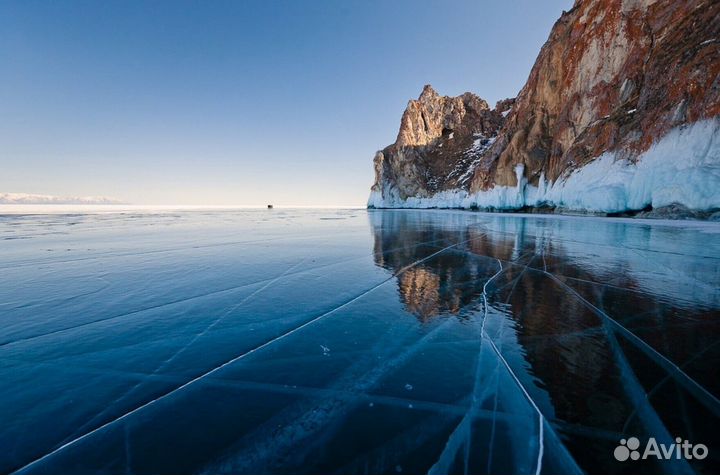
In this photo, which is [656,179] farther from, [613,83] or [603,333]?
[603,333]

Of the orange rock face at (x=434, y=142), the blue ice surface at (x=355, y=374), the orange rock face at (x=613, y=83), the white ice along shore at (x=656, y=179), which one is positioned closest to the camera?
the blue ice surface at (x=355, y=374)

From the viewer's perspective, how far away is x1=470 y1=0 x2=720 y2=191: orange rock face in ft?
55.8

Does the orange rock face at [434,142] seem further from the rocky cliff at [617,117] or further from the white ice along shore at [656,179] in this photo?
the white ice along shore at [656,179]

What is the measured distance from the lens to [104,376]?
107 inches

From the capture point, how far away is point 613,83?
26.0 meters

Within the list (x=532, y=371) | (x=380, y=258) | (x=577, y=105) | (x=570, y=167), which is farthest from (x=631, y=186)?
(x=532, y=371)

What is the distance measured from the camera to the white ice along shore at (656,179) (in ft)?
46.4

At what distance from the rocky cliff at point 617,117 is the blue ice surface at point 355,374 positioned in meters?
15.4

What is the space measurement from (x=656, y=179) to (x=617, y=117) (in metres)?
10.2

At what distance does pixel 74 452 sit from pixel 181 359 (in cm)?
116

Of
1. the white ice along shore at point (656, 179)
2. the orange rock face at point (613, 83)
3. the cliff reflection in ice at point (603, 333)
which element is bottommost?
the cliff reflection in ice at point (603, 333)

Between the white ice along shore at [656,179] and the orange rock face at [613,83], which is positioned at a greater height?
the orange rock face at [613,83]

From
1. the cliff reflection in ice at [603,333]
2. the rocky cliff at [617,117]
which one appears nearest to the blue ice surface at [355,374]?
the cliff reflection in ice at [603,333]

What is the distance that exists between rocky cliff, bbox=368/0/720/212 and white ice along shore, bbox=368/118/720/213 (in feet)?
0.19
